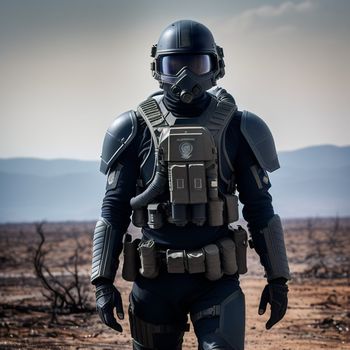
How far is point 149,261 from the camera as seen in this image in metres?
5.90

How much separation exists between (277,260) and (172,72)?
1308mm

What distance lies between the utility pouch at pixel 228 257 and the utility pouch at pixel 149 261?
39cm

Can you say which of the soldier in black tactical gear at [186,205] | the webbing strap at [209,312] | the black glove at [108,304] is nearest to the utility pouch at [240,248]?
the soldier in black tactical gear at [186,205]

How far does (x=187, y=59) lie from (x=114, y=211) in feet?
3.38

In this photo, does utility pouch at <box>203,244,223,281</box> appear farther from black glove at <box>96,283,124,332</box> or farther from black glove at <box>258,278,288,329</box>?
black glove at <box>96,283,124,332</box>

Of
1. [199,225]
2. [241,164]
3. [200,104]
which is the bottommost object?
[199,225]

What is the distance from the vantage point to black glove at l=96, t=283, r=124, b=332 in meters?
6.00

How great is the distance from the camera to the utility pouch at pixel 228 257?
5922 mm

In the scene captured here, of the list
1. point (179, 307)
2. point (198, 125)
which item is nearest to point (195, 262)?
point (179, 307)

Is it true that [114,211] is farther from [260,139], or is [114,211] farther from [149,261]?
[260,139]

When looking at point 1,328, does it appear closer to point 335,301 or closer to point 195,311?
point 335,301

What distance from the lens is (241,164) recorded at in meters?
6.11

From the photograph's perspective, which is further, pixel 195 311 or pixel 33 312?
pixel 33 312

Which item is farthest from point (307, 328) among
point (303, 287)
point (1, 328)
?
point (303, 287)
